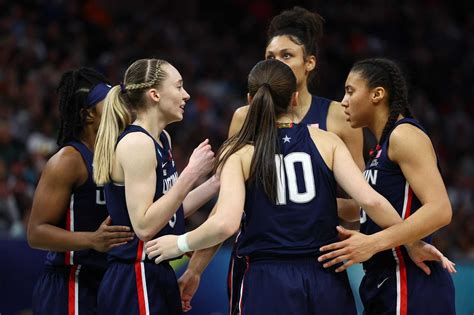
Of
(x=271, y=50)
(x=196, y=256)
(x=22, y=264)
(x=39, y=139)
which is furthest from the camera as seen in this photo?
(x=39, y=139)

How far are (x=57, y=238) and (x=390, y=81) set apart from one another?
205 centimetres

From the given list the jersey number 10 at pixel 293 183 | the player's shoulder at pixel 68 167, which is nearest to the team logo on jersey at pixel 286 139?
the jersey number 10 at pixel 293 183

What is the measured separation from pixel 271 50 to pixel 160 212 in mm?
1727

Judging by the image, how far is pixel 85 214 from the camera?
4.92 meters

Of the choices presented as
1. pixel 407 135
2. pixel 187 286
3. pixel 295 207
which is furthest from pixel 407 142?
pixel 187 286

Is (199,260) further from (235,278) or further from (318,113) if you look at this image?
(318,113)

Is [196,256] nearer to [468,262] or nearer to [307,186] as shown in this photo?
[307,186]

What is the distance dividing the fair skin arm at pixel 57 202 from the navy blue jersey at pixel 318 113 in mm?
1474

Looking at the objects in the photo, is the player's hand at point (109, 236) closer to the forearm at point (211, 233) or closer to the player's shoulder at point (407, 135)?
the forearm at point (211, 233)

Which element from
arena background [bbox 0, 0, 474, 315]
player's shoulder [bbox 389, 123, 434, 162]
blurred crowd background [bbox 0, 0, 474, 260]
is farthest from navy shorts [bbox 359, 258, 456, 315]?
blurred crowd background [bbox 0, 0, 474, 260]

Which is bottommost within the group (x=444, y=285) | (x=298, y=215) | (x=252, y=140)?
(x=444, y=285)

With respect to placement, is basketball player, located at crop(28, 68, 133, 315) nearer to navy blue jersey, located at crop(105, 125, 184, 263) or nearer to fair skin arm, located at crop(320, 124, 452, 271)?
navy blue jersey, located at crop(105, 125, 184, 263)

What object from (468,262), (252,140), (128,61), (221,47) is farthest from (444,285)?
(221,47)

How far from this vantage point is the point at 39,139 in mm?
9586
